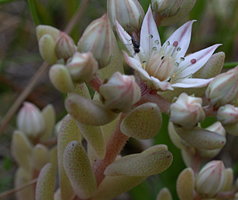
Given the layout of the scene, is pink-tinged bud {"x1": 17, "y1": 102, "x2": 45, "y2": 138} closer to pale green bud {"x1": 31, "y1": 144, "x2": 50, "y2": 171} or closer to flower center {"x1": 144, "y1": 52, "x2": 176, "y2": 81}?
pale green bud {"x1": 31, "y1": 144, "x2": 50, "y2": 171}

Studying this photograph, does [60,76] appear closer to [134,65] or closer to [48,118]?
[134,65]

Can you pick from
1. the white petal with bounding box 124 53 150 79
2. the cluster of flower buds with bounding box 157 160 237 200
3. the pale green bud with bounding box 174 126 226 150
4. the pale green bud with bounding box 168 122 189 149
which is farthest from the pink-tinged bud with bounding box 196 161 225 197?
the white petal with bounding box 124 53 150 79

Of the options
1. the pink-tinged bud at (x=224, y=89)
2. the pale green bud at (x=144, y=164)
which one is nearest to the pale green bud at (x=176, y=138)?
the pale green bud at (x=144, y=164)

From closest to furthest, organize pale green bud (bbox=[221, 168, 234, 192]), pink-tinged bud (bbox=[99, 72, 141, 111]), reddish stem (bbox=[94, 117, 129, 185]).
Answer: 1. pink-tinged bud (bbox=[99, 72, 141, 111])
2. reddish stem (bbox=[94, 117, 129, 185])
3. pale green bud (bbox=[221, 168, 234, 192])

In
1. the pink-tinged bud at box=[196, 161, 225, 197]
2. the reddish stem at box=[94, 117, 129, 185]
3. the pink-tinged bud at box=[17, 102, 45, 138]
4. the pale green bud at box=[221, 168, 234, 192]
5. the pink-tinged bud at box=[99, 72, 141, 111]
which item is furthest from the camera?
the pink-tinged bud at box=[17, 102, 45, 138]

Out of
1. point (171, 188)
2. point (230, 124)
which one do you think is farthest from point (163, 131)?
point (230, 124)
